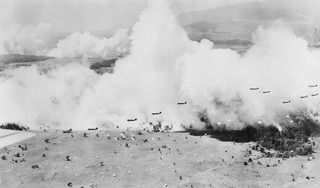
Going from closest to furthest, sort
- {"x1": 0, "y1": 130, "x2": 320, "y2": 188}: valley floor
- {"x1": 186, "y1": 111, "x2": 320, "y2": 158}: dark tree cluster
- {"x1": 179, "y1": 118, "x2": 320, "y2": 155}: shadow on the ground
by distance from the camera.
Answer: {"x1": 0, "y1": 130, "x2": 320, "y2": 188}: valley floor < {"x1": 186, "y1": 111, "x2": 320, "y2": 158}: dark tree cluster < {"x1": 179, "y1": 118, "x2": 320, "y2": 155}: shadow on the ground

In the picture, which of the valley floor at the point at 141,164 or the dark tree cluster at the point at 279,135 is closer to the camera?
the valley floor at the point at 141,164

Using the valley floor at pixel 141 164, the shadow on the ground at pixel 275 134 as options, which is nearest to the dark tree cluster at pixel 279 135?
the shadow on the ground at pixel 275 134

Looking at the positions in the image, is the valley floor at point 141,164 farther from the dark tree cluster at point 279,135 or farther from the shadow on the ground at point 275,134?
the shadow on the ground at point 275,134

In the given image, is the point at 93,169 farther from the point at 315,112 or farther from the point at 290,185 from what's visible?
the point at 315,112

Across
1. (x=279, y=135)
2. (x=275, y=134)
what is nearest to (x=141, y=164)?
(x=275, y=134)

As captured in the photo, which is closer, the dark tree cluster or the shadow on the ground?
the dark tree cluster

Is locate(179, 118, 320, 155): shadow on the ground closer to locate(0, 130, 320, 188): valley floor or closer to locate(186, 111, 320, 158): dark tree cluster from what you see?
locate(186, 111, 320, 158): dark tree cluster

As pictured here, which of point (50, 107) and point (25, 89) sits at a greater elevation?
point (25, 89)

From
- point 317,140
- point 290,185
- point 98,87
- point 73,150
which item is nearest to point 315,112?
point 317,140

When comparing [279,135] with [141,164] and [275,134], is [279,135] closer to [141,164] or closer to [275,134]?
[275,134]

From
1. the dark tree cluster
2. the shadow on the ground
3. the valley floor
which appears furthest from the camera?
the shadow on the ground

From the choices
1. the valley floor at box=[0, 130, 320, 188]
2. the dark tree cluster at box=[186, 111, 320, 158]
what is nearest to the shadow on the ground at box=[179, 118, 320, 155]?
the dark tree cluster at box=[186, 111, 320, 158]
